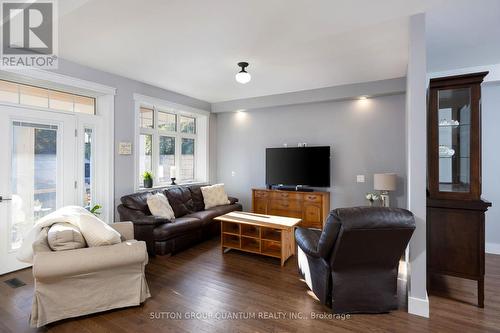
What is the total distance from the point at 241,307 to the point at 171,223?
73.8 inches

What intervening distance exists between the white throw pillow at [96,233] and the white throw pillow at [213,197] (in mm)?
2794

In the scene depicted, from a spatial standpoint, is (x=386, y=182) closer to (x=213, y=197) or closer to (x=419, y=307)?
(x=419, y=307)

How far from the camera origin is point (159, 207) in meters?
4.09

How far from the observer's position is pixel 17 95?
3184mm

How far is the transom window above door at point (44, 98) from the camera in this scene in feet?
10.3

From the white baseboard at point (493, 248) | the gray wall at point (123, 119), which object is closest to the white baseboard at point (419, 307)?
the white baseboard at point (493, 248)

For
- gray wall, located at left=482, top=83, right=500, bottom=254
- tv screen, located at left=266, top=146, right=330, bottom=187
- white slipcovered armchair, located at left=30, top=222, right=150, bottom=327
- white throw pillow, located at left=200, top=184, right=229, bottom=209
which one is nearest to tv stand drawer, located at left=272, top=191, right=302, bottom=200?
tv screen, located at left=266, top=146, right=330, bottom=187

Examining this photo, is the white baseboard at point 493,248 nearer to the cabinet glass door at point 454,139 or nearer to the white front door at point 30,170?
the cabinet glass door at point 454,139

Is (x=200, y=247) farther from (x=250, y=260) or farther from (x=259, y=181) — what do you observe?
(x=259, y=181)

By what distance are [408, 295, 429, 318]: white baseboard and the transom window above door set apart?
4.77m

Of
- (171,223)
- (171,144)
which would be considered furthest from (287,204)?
(171,144)

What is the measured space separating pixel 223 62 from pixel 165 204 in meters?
2.44

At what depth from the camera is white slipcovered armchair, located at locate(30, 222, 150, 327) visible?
2.06 meters

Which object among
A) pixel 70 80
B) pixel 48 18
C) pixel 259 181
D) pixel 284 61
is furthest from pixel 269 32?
pixel 259 181
